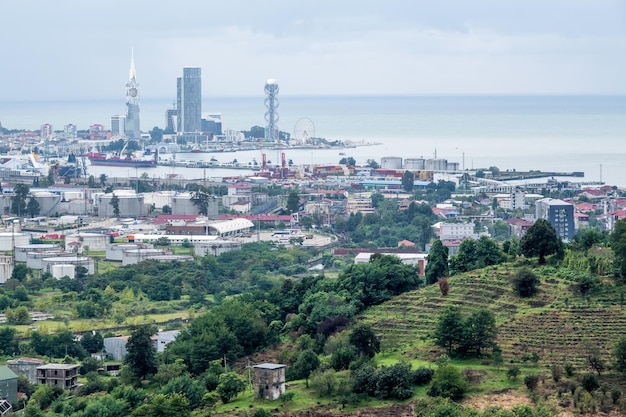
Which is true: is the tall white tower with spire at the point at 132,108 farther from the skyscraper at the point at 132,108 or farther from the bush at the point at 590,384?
the bush at the point at 590,384

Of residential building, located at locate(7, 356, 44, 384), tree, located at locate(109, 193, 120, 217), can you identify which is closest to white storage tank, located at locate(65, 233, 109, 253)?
tree, located at locate(109, 193, 120, 217)

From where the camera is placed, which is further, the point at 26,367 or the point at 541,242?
the point at 26,367

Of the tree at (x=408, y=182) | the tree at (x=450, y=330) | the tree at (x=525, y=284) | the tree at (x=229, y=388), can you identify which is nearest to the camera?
the tree at (x=229, y=388)

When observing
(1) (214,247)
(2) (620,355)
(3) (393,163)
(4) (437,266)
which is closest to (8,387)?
(4) (437,266)

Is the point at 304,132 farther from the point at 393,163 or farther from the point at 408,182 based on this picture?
the point at 408,182

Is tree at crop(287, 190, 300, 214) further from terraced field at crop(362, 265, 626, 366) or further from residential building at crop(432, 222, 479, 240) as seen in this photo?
terraced field at crop(362, 265, 626, 366)

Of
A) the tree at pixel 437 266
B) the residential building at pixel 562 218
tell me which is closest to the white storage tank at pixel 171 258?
the residential building at pixel 562 218
